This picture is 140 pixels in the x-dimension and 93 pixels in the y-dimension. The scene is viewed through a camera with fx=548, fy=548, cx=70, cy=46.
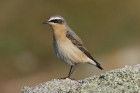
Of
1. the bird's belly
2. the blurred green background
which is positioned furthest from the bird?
the blurred green background

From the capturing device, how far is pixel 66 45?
14273mm

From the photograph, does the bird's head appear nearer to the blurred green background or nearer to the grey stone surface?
the grey stone surface

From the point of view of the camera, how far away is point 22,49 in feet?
90.5

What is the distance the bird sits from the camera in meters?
14.1

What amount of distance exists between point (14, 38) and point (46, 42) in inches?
70.2

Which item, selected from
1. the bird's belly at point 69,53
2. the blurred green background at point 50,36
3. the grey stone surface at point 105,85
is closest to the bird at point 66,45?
the bird's belly at point 69,53

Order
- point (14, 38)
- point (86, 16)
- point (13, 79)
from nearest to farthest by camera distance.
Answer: point (13, 79) < point (14, 38) < point (86, 16)

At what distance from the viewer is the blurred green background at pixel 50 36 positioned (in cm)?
2522

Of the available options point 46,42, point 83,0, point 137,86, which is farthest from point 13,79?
point 137,86

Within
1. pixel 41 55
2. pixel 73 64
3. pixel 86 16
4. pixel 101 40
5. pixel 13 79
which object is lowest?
pixel 73 64

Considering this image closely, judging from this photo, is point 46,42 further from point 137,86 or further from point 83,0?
point 137,86

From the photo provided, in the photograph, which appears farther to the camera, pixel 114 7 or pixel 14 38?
pixel 114 7

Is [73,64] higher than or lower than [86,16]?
lower

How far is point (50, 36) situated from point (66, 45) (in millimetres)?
14234
